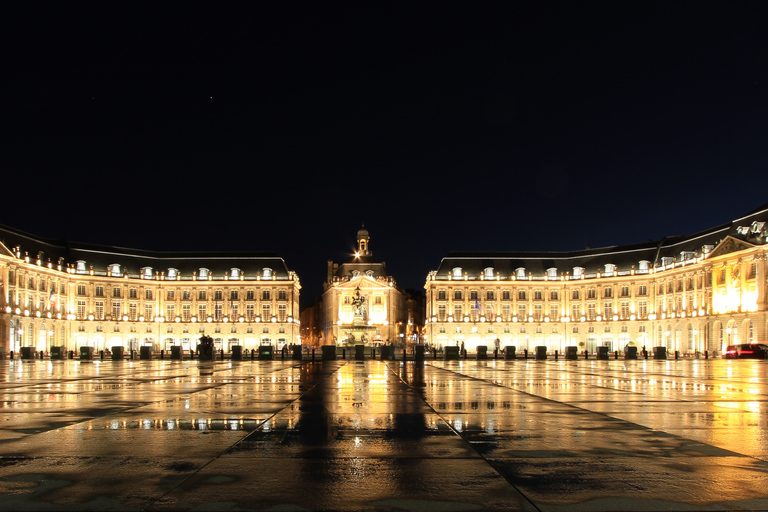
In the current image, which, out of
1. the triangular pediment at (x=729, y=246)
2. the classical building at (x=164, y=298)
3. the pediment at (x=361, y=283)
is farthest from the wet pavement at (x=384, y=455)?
the pediment at (x=361, y=283)

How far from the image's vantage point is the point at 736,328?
84.9 meters

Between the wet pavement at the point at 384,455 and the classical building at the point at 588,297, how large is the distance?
277 ft

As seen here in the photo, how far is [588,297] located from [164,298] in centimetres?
7092

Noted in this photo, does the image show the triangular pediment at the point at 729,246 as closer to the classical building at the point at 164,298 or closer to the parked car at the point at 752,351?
the parked car at the point at 752,351

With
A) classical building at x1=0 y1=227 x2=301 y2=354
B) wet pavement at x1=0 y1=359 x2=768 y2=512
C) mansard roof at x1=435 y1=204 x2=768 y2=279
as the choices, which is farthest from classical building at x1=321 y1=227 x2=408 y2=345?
wet pavement at x1=0 y1=359 x2=768 y2=512

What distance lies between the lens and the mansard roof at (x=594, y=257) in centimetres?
10000

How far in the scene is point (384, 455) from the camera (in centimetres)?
905

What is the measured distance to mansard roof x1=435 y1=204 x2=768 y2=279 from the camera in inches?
3937

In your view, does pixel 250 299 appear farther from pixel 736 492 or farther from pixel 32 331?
pixel 736 492

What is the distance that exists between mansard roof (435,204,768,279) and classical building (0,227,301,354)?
29.7m

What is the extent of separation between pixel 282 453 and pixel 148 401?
832cm

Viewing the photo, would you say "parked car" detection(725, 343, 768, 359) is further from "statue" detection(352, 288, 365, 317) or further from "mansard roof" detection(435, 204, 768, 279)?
"statue" detection(352, 288, 365, 317)

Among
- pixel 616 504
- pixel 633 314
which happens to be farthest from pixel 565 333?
pixel 616 504

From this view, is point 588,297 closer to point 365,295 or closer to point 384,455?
point 365,295
